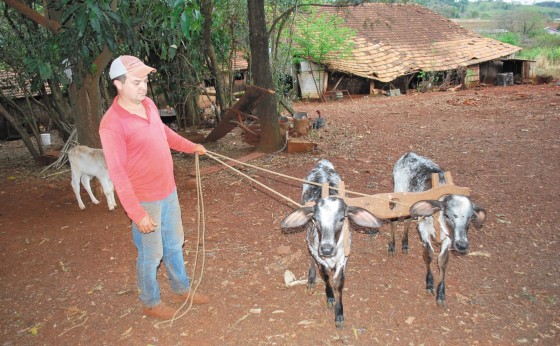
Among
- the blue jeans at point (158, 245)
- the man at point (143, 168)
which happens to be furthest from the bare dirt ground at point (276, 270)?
the man at point (143, 168)

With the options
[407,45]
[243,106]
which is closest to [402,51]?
[407,45]

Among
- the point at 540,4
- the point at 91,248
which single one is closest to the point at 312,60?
the point at 91,248

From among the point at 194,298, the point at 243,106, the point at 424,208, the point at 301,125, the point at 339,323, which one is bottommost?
the point at 339,323

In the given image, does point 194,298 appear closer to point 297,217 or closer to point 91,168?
point 297,217

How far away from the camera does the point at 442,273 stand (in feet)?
13.0

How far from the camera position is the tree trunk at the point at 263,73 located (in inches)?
336

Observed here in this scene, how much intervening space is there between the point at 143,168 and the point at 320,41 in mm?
18911

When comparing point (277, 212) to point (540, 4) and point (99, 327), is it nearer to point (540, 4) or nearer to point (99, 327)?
point (99, 327)

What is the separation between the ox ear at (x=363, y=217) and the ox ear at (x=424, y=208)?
1.09ft

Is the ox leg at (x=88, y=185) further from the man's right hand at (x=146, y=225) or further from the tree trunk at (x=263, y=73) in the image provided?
the man's right hand at (x=146, y=225)

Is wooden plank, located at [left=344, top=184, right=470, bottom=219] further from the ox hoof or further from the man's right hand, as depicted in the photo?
the man's right hand

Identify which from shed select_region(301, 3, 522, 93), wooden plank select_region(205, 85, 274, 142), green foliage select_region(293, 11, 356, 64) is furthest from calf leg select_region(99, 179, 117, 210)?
shed select_region(301, 3, 522, 93)

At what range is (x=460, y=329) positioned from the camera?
365 centimetres

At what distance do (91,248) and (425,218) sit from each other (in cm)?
401
